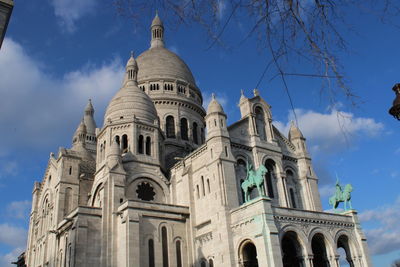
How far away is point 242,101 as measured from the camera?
39188 mm

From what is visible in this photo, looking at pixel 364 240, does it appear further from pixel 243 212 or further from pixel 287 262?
pixel 243 212

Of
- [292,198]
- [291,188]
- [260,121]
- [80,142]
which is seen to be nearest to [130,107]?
[260,121]

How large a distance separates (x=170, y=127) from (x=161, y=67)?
32.1ft

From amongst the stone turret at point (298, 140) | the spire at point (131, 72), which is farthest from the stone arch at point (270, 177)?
the spire at point (131, 72)

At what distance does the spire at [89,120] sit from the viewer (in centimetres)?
6519

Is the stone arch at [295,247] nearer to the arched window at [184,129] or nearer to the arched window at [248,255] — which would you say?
the arched window at [248,255]

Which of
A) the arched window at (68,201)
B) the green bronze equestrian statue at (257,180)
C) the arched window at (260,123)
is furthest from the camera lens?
the arched window at (68,201)

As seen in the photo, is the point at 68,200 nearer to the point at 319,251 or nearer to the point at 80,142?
the point at 80,142

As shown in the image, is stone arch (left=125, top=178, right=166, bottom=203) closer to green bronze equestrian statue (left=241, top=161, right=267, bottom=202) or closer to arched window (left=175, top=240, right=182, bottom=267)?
arched window (left=175, top=240, right=182, bottom=267)

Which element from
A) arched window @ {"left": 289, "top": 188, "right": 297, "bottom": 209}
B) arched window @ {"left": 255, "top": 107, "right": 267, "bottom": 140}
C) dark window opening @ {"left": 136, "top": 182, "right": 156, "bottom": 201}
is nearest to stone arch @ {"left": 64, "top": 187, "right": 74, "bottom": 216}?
dark window opening @ {"left": 136, "top": 182, "right": 156, "bottom": 201}

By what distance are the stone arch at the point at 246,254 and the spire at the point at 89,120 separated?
41078 millimetres

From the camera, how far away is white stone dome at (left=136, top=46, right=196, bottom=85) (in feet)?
179

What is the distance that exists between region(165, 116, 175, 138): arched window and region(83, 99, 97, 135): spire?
19.3 m

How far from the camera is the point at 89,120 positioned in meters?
67.1
